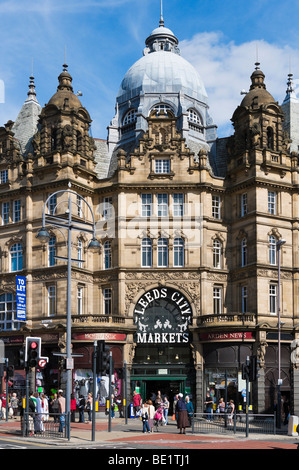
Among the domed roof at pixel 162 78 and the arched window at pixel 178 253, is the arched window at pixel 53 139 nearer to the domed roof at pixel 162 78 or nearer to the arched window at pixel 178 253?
the domed roof at pixel 162 78

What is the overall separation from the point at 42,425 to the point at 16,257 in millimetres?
26762

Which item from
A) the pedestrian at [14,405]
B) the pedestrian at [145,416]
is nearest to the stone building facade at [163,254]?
the pedestrian at [14,405]

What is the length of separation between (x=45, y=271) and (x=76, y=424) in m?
16.0

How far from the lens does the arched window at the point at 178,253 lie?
5669cm

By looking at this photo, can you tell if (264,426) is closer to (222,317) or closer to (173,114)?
(222,317)

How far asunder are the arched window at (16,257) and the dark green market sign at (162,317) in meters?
9.96

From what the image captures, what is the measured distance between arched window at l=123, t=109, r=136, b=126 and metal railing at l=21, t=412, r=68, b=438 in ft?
117

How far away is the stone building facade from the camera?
53688mm

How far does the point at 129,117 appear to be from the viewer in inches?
2557

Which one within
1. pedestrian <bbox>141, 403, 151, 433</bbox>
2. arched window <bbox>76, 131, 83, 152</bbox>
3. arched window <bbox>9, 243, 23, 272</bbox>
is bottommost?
pedestrian <bbox>141, 403, 151, 433</bbox>

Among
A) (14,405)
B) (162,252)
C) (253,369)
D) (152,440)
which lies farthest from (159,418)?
(162,252)

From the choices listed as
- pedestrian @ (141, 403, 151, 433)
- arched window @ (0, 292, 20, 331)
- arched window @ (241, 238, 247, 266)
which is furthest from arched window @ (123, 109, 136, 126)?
pedestrian @ (141, 403, 151, 433)

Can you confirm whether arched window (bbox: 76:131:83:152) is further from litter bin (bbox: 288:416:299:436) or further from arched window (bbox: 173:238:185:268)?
litter bin (bbox: 288:416:299:436)

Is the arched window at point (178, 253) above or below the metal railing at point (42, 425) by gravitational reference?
above
